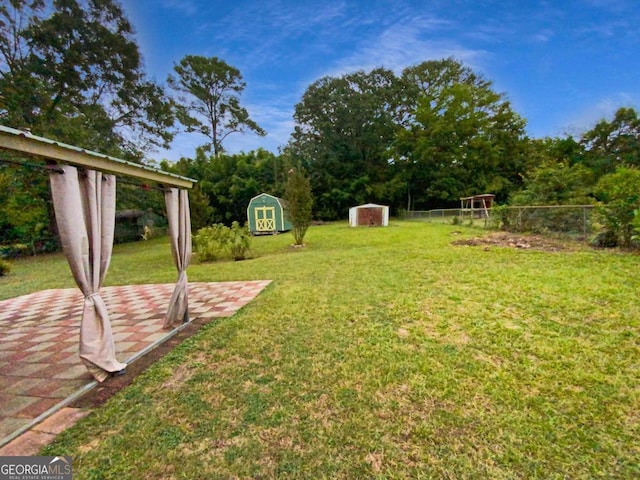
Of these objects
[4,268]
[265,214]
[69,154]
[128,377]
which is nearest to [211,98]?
[265,214]

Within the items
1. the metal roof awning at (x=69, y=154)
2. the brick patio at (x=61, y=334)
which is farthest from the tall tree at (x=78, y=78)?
the metal roof awning at (x=69, y=154)

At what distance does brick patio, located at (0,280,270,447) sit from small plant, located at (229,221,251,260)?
316 centimetres

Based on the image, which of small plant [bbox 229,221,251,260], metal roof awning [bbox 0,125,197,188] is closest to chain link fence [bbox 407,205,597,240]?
small plant [bbox 229,221,251,260]

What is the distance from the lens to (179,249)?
3.39 meters

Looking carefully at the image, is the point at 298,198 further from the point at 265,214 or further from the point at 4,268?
the point at 4,268

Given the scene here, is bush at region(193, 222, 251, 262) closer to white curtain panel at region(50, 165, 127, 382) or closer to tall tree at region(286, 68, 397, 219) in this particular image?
white curtain panel at region(50, 165, 127, 382)

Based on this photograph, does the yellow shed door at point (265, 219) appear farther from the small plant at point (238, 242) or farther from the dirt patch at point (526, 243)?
the dirt patch at point (526, 243)

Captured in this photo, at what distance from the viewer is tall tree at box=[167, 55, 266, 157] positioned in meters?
23.7

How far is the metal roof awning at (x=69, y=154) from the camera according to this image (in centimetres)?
167

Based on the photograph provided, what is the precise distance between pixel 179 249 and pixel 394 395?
9.21 ft

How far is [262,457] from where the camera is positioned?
5.00 ft

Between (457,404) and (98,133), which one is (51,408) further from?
(98,133)

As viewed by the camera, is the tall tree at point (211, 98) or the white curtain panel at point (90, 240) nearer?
the white curtain panel at point (90, 240)

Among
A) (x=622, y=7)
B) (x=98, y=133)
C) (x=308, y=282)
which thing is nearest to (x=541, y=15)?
(x=622, y=7)
